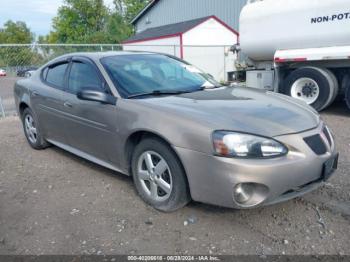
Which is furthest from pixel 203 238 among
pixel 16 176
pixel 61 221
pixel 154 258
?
pixel 16 176

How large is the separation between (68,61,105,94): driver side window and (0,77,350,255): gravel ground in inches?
45.1

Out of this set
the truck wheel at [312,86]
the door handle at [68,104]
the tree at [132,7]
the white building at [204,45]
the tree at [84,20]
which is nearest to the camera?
the door handle at [68,104]

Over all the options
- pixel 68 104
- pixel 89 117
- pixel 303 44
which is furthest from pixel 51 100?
pixel 303 44

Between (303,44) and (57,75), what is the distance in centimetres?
609

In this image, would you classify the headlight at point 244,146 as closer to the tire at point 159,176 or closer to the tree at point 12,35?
the tire at point 159,176

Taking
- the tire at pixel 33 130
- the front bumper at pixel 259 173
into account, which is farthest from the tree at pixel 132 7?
the front bumper at pixel 259 173

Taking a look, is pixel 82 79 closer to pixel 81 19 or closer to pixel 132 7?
pixel 81 19

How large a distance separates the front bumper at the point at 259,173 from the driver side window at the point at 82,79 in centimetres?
147

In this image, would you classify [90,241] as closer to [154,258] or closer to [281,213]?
[154,258]

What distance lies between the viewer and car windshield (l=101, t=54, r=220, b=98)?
11.6 ft

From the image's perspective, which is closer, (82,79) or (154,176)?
(154,176)

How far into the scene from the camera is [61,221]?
3180 millimetres

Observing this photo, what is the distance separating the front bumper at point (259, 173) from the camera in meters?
2.58

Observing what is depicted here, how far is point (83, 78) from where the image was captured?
13.1 ft
